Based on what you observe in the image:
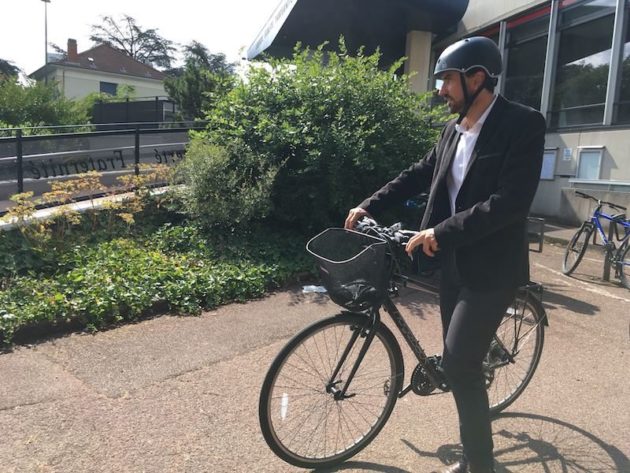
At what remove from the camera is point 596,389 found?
3.78 meters

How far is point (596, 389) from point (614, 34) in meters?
9.06

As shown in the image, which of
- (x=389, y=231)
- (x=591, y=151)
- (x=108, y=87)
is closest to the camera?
(x=389, y=231)

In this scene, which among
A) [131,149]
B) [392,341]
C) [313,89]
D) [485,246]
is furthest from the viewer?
[131,149]

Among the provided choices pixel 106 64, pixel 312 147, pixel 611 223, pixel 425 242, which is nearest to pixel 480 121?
pixel 425 242

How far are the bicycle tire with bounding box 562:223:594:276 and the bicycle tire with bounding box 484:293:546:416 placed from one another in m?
4.16

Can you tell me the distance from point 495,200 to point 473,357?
709 millimetres

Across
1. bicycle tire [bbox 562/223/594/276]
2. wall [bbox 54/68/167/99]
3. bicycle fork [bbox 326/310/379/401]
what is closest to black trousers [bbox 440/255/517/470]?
bicycle fork [bbox 326/310/379/401]

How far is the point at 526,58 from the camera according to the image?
1317 centimetres

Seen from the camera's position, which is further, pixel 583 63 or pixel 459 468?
pixel 583 63

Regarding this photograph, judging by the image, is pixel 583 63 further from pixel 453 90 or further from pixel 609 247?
pixel 453 90

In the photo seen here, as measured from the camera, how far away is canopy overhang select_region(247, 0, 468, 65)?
12.7 meters

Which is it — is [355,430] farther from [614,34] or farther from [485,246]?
[614,34]

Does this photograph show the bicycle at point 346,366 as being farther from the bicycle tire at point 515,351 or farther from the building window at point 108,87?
the building window at point 108,87

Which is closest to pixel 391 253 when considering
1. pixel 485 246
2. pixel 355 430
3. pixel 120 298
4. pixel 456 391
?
pixel 485 246
